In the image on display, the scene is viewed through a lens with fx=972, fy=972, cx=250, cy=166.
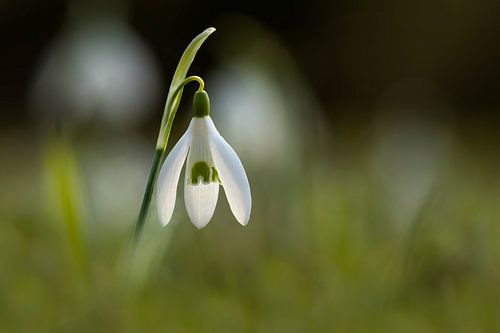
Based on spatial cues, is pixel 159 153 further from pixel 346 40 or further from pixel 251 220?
pixel 346 40

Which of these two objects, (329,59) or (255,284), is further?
(329,59)

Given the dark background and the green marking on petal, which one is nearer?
the green marking on petal

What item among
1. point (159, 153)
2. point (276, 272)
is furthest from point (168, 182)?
point (276, 272)

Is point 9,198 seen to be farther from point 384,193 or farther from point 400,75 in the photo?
point 400,75

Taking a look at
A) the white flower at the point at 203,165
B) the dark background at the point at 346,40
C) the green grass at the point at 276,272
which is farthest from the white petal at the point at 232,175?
the dark background at the point at 346,40

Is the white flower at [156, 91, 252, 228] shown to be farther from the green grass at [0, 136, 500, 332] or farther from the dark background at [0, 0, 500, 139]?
the dark background at [0, 0, 500, 139]

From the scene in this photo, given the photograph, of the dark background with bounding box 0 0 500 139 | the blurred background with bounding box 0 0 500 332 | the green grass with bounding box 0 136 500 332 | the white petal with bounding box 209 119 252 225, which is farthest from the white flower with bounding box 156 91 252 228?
the dark background with bounding box 0 0 500 139

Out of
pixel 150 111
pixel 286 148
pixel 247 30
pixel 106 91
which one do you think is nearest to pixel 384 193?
pixel 286 148
